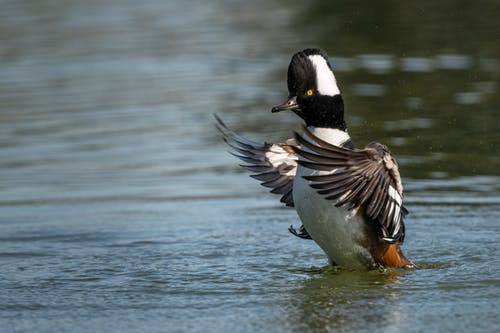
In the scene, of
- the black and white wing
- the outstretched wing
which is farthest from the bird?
the outstretched wing

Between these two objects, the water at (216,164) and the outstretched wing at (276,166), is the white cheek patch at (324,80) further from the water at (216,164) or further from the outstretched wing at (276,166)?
the water at (216,164)

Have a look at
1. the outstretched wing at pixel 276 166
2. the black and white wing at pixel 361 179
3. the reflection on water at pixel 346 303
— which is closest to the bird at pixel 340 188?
the black and white wing at pixel 361 179

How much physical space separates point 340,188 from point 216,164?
423 centimetres

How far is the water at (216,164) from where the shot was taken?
264 inches

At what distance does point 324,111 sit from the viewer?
7203mm

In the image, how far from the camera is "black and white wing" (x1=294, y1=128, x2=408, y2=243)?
6668 millimetres

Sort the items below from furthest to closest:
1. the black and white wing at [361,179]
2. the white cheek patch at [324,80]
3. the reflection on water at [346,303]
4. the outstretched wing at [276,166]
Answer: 1. the outstretched wing at [276,166]
2. the white cheek patch at [324,80]
3. the black and white wing at [361,179]
4. the reflection on water at [346,303]

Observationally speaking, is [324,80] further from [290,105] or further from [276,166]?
[276,166]

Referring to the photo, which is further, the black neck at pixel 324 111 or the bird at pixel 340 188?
the black neck at pixel 324 111

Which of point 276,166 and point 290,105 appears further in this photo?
point 276,166

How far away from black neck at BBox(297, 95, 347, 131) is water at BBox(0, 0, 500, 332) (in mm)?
1014

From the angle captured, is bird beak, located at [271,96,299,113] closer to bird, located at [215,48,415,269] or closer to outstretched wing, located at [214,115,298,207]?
bird, located at [215,48,415,269]

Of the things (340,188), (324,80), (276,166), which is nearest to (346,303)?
(340,188)

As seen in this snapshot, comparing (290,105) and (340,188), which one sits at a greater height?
(290,105)
